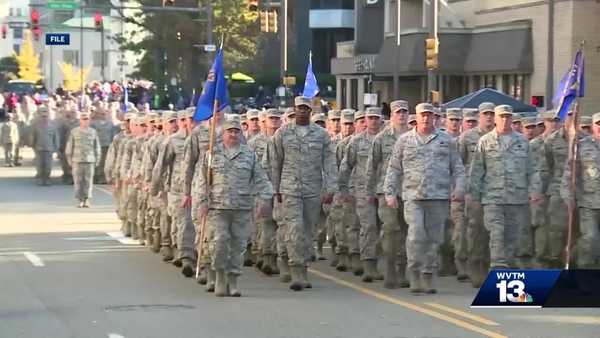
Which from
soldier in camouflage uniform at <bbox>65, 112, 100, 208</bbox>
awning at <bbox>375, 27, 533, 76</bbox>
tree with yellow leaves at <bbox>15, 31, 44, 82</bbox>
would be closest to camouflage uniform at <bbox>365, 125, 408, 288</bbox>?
soldier in camouflage uniform at <bbox>65, 112, 100, 208</bbox>

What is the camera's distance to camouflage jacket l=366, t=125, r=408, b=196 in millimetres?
16047

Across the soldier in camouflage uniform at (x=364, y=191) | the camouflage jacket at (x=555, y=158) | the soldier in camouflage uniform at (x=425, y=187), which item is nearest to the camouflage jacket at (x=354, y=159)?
the soldier in camouflage uniform at (x=364, y=191)

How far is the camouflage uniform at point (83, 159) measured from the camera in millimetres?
27672

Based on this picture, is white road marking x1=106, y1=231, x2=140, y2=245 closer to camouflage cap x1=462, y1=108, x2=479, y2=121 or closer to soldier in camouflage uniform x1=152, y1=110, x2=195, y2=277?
soldier in camouflage uniform x1=152, y1=110, x2=195, y2=277

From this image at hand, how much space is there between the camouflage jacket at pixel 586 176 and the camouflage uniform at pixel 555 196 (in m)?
0.78

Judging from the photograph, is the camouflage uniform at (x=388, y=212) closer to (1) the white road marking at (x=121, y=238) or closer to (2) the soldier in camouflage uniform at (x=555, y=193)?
(2) the soldier in camouflage uniform at (x=555, y=193)

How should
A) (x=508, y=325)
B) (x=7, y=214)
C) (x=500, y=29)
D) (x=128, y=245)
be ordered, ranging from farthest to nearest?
(x=500, y=29)
(x=7, y=214)
(x=128, y=245)
(x=508, y=325)

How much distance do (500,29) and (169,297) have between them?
3066 cm

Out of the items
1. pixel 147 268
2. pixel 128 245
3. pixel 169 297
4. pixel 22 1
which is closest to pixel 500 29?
pixel 128 245

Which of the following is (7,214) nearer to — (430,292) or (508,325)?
(430,292)

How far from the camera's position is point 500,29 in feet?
143

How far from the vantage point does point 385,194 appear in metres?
15.1

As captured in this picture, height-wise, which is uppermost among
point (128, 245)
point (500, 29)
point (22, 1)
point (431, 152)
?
point (22, 1)

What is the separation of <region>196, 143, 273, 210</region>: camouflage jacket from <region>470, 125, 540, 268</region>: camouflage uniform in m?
2.48
